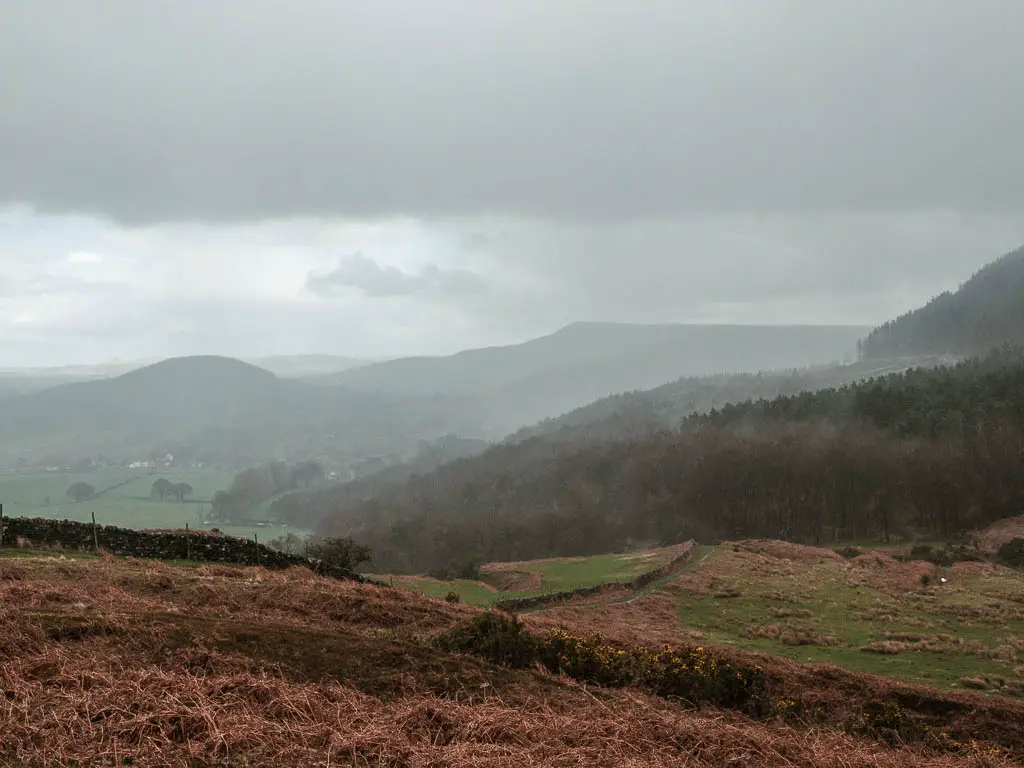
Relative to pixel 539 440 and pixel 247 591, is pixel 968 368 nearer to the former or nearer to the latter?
pixel 539 440

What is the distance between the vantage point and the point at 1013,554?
53.4 meters

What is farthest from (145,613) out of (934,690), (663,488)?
(663,488)

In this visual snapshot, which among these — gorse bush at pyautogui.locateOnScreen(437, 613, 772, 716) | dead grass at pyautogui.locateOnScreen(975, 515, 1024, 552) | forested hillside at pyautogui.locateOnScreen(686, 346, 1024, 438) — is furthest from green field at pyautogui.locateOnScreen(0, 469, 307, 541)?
gorse bush at pyautogui.locateOnScreen(437, 613, 772, 716)

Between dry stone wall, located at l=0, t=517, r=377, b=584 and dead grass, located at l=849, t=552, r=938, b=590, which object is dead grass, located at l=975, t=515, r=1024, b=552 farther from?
dry stone wall, located at l=0, t=517, r=377, b=584

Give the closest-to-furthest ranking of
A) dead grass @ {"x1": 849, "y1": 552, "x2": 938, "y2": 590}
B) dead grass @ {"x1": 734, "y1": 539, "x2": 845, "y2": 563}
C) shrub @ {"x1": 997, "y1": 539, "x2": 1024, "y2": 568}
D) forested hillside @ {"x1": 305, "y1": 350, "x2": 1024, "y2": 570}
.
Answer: dead grass @ {"x1": 849, "y1": 552, "x2": 938, "y2": 590}, dead grass @ {"x1": 734, "y1": 539, "x2": 845, "y2": 563}, shrub @ {"x1": 997, "y1": 539, "x2": 1024, "y2": 568}, forested hillside @ {"x1": 305, "y1": 350, "x2": 1024, "y2": 570}

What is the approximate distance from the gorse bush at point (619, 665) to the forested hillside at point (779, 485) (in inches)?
2698

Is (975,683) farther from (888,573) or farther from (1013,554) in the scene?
(1013,554)

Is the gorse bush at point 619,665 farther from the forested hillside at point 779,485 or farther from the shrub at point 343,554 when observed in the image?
the forested hillside at point 779,485

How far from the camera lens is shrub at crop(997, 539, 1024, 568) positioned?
52353 mm

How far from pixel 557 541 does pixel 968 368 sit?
108351 millimetres

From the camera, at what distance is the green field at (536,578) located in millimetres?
35500

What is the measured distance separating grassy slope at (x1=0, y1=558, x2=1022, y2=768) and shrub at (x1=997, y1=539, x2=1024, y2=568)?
44.9 m

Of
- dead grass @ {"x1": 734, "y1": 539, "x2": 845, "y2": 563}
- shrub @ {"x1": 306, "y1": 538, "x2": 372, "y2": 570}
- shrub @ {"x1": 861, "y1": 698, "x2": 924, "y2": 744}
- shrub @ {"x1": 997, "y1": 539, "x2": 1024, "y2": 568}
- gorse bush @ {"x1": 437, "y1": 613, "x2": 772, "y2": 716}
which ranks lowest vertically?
shrub @ {"x1": 997, "y1": 539, "x2": 1024, "y2": 568}

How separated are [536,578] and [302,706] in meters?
32.8
